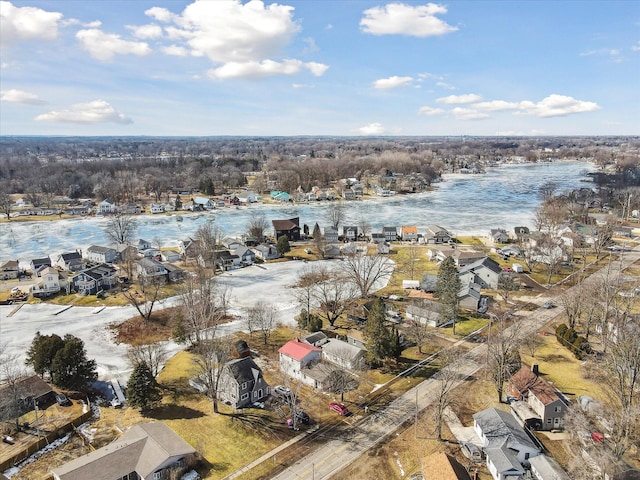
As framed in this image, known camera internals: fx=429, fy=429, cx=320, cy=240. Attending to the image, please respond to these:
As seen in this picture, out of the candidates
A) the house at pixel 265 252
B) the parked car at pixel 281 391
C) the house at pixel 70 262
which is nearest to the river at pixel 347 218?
the house at pixel 70 262

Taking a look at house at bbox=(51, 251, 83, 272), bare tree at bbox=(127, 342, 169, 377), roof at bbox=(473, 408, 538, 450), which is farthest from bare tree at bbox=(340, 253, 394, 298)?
house at bbox=(51, 251, 83, 272)

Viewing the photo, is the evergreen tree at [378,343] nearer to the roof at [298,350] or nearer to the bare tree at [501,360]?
the roof at [298,350]

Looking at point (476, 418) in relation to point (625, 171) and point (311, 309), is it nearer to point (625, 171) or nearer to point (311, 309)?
point (311, 309)

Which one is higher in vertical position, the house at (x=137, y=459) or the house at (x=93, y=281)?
the house at (x=93, y=281)

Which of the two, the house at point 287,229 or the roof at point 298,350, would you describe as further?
the house at point 287,229

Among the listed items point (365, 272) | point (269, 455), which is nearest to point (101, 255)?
point (365, 272)

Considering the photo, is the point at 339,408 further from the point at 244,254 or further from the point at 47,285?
the point at 47,285

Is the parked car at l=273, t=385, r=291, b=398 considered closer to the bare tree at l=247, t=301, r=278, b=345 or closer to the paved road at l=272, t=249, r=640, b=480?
the paved road at l=272, t=249, r=640, b=480

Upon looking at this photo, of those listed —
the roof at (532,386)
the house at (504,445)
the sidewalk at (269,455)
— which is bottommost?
the sidewalk at (269,455)

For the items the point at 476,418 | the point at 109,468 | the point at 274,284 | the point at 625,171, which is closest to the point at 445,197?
the point at 625,171
